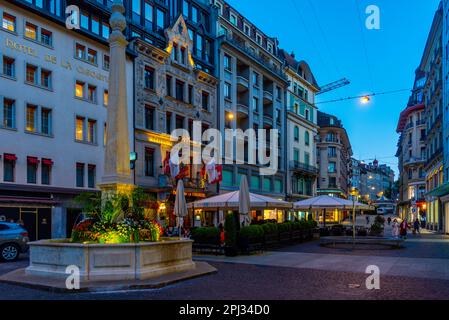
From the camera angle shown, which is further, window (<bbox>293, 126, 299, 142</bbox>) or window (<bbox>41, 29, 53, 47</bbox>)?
window (<bbox>293, 126, 299, 142</bbox>)

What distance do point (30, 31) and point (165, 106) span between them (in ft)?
40.0

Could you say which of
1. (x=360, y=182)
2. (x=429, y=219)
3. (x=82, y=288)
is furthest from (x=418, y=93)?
(x=360, y=182)

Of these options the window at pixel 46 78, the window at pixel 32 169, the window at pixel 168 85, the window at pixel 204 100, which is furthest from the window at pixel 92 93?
the window at pixel 204 100

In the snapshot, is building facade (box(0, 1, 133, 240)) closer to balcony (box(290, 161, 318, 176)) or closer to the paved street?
the paved street

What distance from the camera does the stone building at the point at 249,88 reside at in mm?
44594

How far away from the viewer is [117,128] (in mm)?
14211

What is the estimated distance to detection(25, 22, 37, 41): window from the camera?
26038mm

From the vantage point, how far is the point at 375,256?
18906mm

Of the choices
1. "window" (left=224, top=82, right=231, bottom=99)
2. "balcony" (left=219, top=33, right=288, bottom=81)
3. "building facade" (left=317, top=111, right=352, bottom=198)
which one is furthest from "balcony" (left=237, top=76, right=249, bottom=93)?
"building facade" (left=317, top=111, right=352, bottom=198)

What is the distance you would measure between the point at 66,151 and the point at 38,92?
12.9ft

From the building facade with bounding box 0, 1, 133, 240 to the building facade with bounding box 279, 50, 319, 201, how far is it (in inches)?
1257

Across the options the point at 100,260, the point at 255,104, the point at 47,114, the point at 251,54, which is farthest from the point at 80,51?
the point at 255,104

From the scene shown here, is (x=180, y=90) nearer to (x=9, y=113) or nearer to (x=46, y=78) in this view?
(x=46, y=78)

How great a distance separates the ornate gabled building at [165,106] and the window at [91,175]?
349 centimetres
